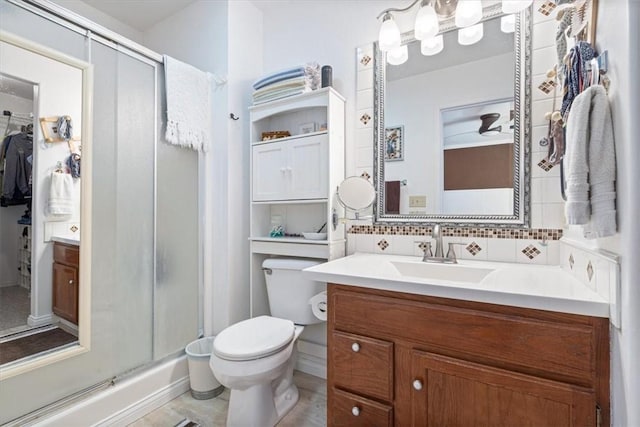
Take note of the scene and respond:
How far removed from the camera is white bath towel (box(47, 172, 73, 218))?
4.43ft

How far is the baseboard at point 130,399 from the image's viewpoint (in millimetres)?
1334

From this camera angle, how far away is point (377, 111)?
1.71 meters

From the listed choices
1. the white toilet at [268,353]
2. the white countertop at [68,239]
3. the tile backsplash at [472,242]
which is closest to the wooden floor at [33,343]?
the white countertop at [68,239]

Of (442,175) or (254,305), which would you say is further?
(254,305)

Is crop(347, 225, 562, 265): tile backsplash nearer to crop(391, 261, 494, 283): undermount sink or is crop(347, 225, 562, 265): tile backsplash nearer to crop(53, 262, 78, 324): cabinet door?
crop(391, 261, 494, 283): undermount sink

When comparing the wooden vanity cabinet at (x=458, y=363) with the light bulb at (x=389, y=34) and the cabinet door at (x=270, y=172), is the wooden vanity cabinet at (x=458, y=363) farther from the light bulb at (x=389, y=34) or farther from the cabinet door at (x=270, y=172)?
the light bulb at (x=389, y=34)

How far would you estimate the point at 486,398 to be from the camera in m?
0.94

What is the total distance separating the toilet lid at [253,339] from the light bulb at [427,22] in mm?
1656

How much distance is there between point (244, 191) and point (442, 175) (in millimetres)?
1284

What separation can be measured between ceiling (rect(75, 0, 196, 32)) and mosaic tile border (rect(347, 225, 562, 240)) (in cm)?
203

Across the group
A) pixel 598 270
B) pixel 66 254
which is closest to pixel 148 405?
pixel 66 254

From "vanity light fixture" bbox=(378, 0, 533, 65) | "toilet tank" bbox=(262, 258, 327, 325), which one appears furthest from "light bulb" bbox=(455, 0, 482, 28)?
"toilet tank" bbox=(262, 258, 327, 325)

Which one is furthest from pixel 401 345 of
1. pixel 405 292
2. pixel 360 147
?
pixel 360 147

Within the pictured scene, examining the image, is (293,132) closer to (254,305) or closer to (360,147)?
(360,147)
